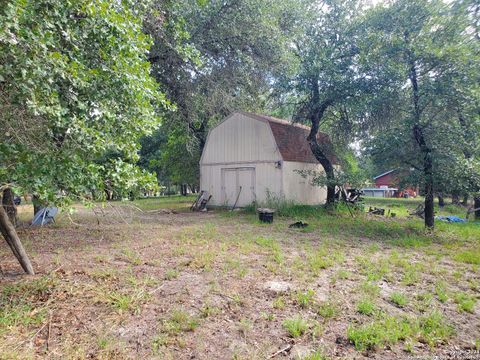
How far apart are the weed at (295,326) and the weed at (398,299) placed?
128cm

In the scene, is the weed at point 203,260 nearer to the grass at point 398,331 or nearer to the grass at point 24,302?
the grass at point 24,302

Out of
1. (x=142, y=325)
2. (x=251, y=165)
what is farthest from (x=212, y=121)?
(x=142, y=325)

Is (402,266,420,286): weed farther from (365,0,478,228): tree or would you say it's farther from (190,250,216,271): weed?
(365,0,478,228): tree

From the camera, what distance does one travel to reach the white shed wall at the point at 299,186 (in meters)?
12.8

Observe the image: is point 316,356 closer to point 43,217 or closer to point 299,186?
point 43,217

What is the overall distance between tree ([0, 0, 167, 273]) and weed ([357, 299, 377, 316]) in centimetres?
336

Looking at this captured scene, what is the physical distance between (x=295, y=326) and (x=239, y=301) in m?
0.82

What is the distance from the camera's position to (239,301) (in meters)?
3.57

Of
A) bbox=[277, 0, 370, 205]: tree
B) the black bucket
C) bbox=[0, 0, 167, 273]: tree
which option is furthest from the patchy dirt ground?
bbox=[277, 0, 370, 205]: tree

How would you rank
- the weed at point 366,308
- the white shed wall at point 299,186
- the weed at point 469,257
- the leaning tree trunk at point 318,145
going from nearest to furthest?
the weed at point 366,308
the weed at point 469,257
the leaning tree trunk at point 318,145
the white shed wall at point 299,186

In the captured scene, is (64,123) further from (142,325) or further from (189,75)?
(189,75)

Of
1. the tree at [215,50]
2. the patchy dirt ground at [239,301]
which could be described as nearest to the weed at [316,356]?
the patchy dirt ground at [239,301]

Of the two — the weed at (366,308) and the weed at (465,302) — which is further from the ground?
the weed at (366,308)

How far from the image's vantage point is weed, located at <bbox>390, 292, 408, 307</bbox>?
3.53m
